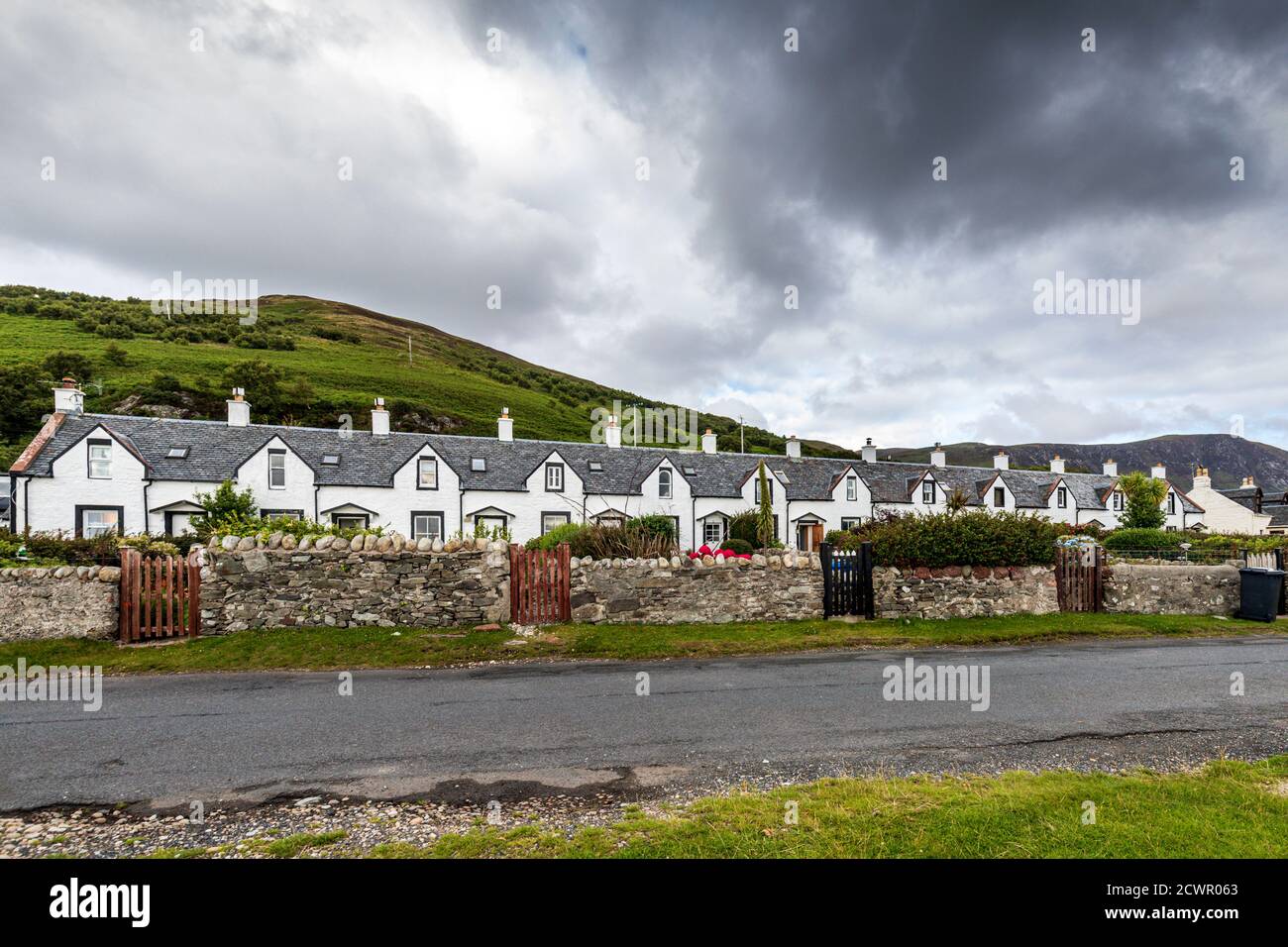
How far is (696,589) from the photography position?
45.0 ft

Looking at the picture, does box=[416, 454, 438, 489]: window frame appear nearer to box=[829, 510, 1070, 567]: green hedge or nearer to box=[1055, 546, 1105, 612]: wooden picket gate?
box=[829, 510, 1070, 567]: green hedge

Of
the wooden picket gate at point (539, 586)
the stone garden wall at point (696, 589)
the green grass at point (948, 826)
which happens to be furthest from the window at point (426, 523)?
the green grass at point (948, 826)

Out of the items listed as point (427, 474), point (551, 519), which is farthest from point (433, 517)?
point (551, 519)

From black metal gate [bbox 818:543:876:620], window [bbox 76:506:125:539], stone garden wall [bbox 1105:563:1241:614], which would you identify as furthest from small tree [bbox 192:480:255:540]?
stone garden wall [bbox 1105:563:1241:614]

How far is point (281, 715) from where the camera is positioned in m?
7.51

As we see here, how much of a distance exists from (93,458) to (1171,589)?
44486 mm

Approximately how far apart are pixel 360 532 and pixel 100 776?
26.6 feet

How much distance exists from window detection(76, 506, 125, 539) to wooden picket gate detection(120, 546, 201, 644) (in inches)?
852

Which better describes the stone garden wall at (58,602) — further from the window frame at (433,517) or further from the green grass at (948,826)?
the window frame at (433,517)

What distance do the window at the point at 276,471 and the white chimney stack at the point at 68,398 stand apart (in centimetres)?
1002

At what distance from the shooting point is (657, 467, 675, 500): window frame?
38.5 m

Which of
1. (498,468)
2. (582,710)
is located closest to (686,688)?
(582,710)

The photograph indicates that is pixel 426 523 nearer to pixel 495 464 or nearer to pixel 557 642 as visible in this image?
pixel 495 464
